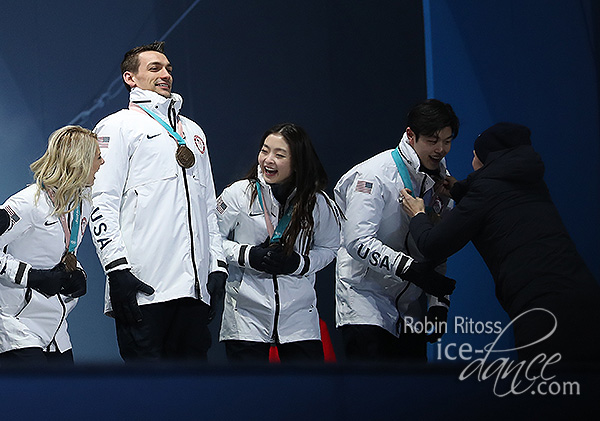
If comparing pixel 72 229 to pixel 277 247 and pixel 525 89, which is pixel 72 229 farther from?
pixel 525 89

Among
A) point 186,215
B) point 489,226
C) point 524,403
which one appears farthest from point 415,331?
point 524,403

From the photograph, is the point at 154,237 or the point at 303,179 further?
the point at 303,179

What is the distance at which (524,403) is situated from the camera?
1.54m

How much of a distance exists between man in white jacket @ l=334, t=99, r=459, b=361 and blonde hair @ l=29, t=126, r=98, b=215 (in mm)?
1003

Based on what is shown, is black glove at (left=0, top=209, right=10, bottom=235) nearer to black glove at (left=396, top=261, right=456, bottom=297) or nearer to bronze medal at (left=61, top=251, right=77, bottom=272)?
bronze medal at (left=61, top=251, right=77, bottom=272)

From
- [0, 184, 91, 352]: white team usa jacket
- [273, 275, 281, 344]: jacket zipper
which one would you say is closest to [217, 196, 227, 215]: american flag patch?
[273, 275, 281, 344]: jacket zipper

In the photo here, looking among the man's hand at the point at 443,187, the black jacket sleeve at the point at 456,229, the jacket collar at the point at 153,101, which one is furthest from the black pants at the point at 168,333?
the man's hand at the point at 443,187

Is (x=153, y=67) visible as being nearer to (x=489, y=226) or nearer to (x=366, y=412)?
(x=489, y=226)

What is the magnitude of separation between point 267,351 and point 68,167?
1035mm

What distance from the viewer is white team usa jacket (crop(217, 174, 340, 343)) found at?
317cm

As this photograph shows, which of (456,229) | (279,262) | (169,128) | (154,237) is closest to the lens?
(456,229)

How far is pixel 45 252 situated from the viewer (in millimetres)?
3170

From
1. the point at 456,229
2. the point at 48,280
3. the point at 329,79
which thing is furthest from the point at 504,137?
the point at 329,79

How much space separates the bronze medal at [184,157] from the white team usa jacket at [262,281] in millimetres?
363
